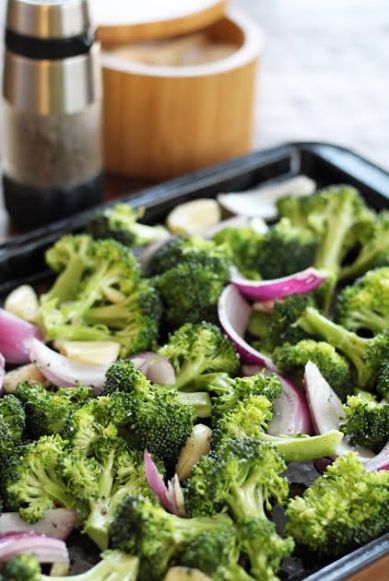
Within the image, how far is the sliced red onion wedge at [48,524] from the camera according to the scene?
137 centimetres

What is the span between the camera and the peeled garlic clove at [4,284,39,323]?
1779 millimetres

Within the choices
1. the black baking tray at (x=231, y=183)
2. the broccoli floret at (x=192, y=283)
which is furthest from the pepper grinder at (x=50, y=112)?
the broccoli floret at (x=192, y=283)

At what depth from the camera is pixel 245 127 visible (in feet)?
7.59

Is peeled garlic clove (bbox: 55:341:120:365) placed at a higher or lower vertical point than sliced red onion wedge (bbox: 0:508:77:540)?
higher

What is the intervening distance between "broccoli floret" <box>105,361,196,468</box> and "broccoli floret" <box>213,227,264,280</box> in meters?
0.44

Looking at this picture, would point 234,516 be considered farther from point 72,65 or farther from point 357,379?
point 72,65

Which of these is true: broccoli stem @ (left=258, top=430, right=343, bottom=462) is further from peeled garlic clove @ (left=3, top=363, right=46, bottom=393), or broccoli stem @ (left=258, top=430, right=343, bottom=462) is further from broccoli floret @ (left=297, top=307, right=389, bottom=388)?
peeled garlic clove @ (left=3, top=363, right=46, bottom=393)

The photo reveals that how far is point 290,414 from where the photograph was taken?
1554mm

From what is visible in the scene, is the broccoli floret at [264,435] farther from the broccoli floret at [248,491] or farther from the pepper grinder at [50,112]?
the pepper grinder at [50,112]

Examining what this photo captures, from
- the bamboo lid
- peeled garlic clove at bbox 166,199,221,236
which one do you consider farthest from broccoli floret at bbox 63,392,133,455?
the bamboo lid

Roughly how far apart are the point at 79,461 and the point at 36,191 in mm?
786

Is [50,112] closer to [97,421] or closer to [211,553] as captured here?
[97,421]

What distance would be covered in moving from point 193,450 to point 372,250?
2.14 ft

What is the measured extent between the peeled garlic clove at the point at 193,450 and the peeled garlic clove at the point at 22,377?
288 millimetres
